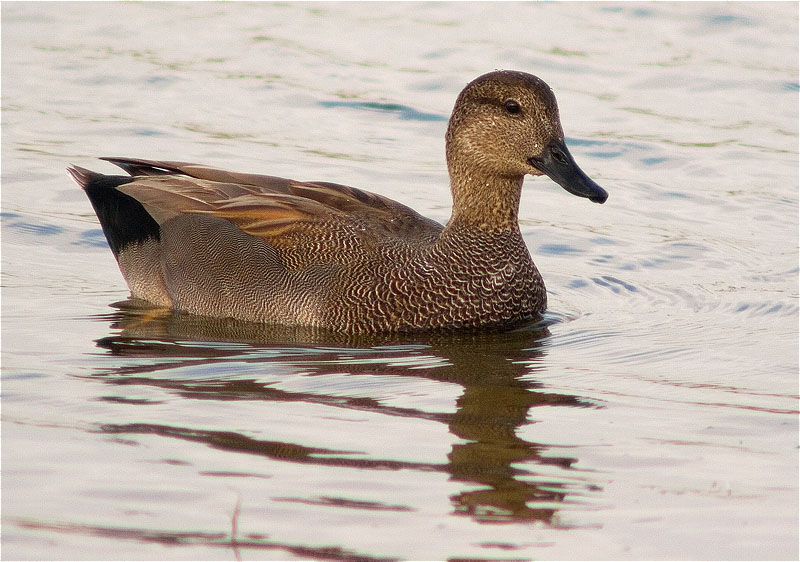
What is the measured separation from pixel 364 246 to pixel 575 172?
1390mm

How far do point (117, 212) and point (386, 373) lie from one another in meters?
3.02

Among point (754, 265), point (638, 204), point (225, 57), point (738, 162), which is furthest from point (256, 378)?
point (225, 57)

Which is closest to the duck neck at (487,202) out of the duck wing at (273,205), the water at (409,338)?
the duck wing at (273,205)

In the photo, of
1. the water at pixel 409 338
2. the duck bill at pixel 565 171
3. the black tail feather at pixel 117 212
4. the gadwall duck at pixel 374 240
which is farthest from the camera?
the black tail feather at pixel 117 212

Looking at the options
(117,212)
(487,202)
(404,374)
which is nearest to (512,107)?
(487,202)

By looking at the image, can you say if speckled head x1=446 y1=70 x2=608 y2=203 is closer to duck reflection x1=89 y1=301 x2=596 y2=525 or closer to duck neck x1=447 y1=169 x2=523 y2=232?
duck neck x1=447 y1=169 x2=523 y2=232

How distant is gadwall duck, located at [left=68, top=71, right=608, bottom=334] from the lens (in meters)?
8.34

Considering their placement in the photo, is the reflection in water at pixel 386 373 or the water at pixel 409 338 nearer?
the water at pixel 409 338

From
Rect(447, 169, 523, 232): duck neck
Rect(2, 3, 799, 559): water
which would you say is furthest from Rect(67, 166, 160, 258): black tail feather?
Rect(447, 169, 523, 232): duck neck

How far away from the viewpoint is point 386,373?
7.24 metres

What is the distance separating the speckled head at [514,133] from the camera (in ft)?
27.4

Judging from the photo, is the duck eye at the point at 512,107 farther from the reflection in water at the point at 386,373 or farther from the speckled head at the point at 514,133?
the reflection in water at the point at 386,373

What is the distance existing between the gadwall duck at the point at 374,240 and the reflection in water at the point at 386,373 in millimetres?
161

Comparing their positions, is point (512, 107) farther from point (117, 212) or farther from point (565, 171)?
point (117, 212)
